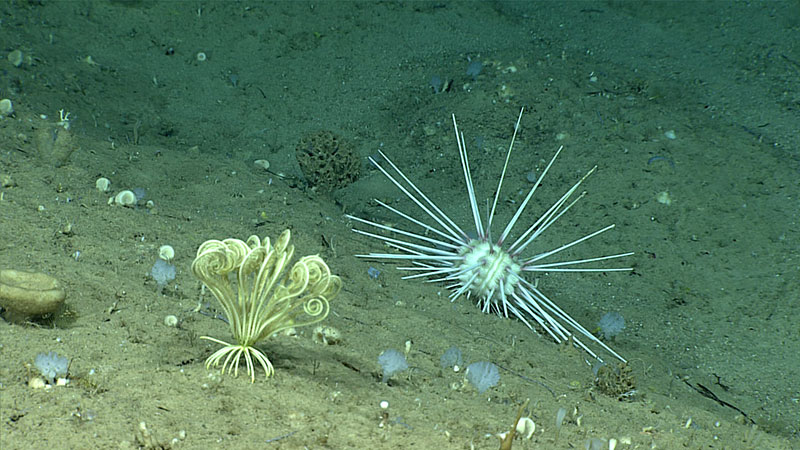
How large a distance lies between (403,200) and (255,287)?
3.54 meters

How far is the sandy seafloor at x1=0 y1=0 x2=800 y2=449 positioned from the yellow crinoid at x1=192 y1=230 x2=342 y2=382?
0.54 feet

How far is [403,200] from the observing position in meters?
5.85

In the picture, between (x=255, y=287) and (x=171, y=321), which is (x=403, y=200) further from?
(x=255, y=287)

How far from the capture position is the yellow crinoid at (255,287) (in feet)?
7.71

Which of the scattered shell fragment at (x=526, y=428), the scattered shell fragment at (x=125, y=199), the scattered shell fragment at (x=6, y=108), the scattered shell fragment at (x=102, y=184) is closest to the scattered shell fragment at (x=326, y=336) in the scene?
the scattered shell fragment at (x=526, y=428)

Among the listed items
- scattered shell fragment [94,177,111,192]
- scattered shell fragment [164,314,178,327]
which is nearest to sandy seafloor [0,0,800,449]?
scattered shell fragment [164,314,178,327]

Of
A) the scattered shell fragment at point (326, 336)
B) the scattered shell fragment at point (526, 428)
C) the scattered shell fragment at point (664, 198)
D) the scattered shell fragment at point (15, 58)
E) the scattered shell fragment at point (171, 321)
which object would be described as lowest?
the scattered shell fragment at point (15, 58)

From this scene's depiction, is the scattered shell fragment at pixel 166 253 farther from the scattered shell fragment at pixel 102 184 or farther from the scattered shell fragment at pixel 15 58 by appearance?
the scattered shell fragment at pixel 15 58

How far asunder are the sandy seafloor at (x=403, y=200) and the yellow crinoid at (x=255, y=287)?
0.16 metres

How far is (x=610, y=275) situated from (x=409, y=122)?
2.72 metres

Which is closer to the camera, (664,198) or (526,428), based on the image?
(526,428)

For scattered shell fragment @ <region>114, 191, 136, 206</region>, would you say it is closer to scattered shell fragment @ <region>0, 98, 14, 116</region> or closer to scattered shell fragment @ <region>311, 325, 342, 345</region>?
scattered shell fragment @ <region>0, 98, 14, 116</region>

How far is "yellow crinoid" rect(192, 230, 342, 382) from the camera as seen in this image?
235 cm

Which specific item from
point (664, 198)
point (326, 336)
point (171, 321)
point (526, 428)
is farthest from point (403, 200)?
point (526, 428)
